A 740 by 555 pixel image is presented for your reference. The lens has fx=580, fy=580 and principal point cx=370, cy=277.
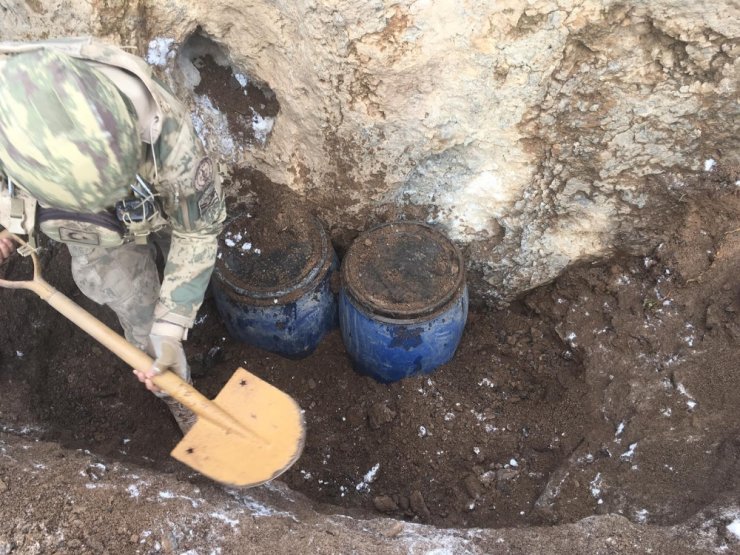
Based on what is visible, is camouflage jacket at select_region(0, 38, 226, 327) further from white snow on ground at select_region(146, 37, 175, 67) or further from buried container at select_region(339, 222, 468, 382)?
buried container at select_region(339, 222, 468, 382)

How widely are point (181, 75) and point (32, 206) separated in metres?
0.93

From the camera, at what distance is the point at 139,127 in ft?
5.25

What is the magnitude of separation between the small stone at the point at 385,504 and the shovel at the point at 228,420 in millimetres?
563

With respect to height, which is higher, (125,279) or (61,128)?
(61,128)

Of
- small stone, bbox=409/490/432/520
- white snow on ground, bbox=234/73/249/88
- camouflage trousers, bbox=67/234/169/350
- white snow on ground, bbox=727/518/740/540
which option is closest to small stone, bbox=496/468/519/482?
small stone, bbox=409/490/432/520

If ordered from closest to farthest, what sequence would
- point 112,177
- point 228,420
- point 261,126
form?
point 112,177 < point 228,420 < point 261,126

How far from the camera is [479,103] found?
2.18 m

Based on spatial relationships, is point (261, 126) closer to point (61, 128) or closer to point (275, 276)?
point (275, 276)

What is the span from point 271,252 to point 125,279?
25.2 inches

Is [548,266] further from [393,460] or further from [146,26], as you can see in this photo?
[146,26]

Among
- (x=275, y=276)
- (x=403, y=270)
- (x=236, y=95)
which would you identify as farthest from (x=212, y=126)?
(x=403, y=270)

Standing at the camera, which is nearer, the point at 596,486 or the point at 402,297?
the point at 596,486

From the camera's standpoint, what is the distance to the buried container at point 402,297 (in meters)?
2.36

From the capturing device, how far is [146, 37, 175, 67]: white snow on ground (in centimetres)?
224
